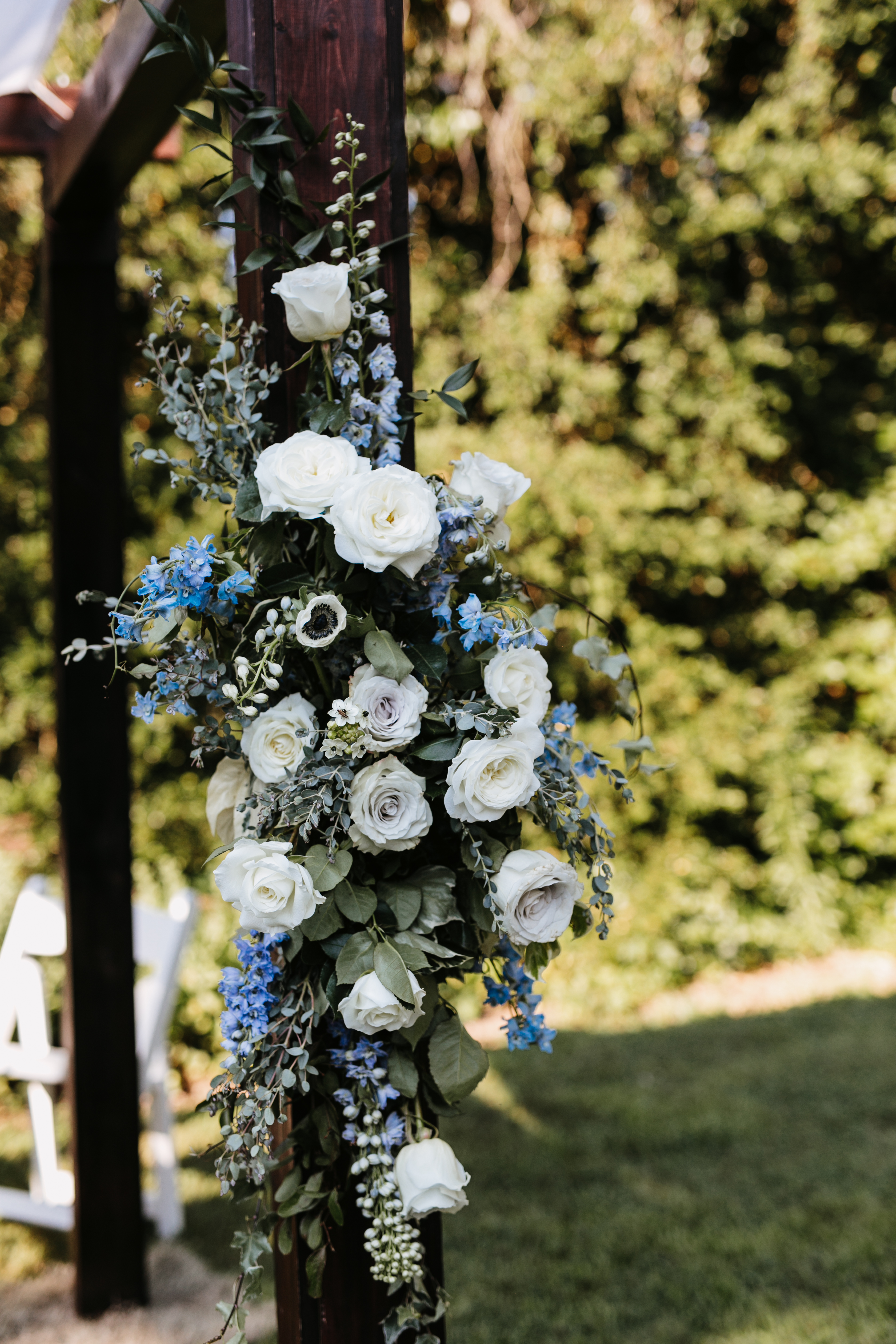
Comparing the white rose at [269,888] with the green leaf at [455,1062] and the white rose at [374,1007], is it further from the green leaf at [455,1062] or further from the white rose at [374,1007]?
the green leaf at [455,1062]

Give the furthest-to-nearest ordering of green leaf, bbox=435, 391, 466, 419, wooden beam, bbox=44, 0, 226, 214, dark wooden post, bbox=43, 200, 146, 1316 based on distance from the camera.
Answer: dark wooden post, bbox=43, 200, 146, 1316
wooden beam, bbox=44, 0, 226, 214
green leaf, bbox=435, 391, 466, 419

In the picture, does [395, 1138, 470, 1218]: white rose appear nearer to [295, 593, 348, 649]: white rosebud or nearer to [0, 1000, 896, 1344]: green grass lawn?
[295, 593, 348, 649]: white rosebud

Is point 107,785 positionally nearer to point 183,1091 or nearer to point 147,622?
point 147,622

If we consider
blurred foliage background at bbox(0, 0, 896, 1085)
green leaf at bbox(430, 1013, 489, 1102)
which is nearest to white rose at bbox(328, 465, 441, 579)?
green leaf at bbox(430, 1013, 489, 1102)

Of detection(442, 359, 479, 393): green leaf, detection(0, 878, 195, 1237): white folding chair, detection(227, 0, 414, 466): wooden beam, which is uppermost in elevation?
detection(227, 0, 414, 466): wooden beam

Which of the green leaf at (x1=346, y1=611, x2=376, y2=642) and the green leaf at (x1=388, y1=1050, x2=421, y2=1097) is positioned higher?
the green leaf at (x1=346, y1=611, x2=376, y2=642)

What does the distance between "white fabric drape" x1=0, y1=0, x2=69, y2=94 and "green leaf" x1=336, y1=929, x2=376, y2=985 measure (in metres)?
1.79

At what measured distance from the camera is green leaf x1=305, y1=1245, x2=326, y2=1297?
1.06 metres

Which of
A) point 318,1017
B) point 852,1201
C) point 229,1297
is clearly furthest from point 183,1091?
point 318,1017

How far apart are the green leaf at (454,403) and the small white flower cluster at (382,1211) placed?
28.0 inches

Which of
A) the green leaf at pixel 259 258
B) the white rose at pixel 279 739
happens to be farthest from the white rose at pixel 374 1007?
the green leaf at pixel 259 258

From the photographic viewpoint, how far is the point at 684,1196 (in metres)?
2.74

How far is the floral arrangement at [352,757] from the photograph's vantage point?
993 millimetres

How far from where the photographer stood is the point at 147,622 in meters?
1.03
